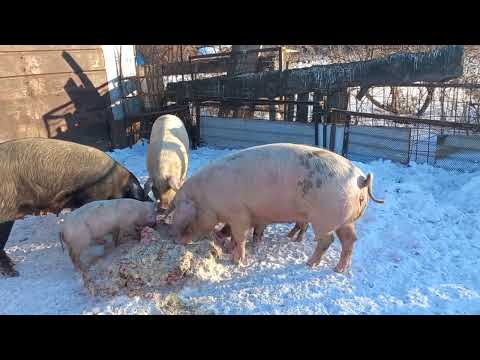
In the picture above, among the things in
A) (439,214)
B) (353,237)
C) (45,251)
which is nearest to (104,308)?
(45,251)

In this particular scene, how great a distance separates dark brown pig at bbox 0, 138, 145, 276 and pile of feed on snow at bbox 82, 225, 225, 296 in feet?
3.05

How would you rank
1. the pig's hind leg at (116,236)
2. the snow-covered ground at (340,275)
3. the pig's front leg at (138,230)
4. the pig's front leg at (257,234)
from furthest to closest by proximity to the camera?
the pig's front leg at (257,234) → the pig's front leg at (138,230) → the pig's hind leg at (116,236) → the snow-covered ground at (340,275)

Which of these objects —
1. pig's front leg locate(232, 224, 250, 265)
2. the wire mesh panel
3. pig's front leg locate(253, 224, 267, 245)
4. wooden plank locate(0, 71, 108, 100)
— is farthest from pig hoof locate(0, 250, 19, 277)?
the wire mesh panel

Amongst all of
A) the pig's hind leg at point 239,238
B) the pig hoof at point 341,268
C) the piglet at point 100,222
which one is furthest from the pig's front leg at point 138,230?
the pig hoof at point 341,268

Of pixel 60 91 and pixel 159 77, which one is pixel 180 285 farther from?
pixel 159 77

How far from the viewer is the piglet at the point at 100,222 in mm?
3984

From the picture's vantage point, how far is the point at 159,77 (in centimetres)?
1009

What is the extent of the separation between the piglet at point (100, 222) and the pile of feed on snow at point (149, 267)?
0.21m

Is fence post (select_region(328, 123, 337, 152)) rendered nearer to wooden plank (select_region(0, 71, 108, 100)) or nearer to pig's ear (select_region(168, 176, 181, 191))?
pig's ear (select_region(168, 176, 181, 191))

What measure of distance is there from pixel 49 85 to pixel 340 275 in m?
6.88

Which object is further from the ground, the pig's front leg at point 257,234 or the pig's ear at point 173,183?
the pig's ear at point 173,183

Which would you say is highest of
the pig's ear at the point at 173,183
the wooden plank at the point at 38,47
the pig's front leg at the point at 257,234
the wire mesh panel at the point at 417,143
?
the wooden plank at the point at 38,47

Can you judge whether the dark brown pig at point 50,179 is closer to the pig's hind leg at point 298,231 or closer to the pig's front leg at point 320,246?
the pig's hind leg at point 298,231

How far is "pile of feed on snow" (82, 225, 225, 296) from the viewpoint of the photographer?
12.2 feet
